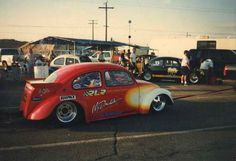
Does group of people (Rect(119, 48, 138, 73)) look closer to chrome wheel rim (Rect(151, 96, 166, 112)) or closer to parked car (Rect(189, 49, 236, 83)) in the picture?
parked car (Rect(189, 49, 236, 83))

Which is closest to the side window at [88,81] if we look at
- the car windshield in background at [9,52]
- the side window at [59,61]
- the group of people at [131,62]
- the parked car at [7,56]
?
the side window at [59,61]

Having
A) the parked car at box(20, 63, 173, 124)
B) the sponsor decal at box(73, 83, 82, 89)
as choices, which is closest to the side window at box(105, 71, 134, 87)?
the parked car at box(20, 63, 173, 124)

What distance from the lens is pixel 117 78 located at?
8.97 metres

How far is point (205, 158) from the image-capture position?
588 cm

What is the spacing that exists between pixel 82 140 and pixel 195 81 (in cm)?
1356

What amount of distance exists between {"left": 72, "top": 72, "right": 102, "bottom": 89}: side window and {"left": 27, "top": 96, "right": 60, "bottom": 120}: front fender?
24.0 inches

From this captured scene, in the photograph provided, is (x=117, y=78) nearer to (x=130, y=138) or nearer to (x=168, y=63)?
(x=130, y=138)

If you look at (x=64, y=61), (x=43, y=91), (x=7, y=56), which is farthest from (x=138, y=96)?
(x=7, y=56)

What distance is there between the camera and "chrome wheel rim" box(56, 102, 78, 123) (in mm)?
8141

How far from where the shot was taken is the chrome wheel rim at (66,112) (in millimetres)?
8141

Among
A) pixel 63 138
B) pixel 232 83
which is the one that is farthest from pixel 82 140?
pixel 232 83

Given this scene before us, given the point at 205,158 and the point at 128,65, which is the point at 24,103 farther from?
the point at 128,65

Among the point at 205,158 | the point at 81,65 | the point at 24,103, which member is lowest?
the point at 205,158

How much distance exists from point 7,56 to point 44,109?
24587 mm
